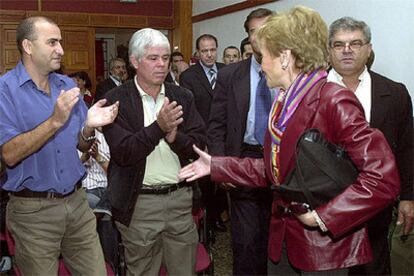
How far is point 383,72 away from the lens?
434 centimetres

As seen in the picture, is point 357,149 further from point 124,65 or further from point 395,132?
point 124,65

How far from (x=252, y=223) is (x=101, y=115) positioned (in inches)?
40.4

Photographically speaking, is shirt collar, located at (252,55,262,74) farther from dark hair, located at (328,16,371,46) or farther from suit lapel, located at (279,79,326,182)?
suit lapel, located at (279,79,326,182)

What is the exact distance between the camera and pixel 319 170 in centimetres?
154

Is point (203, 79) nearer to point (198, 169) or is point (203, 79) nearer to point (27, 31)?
point (27, 31)

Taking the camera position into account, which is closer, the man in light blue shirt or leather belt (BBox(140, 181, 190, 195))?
the man in light blue shirt

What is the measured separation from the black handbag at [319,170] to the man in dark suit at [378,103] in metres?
1.14

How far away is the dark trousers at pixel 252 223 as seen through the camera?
8.91 ft

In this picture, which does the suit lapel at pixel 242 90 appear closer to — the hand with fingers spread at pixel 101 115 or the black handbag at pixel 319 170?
the hand with fingers spread at pixel 101 115

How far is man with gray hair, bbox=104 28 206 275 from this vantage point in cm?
240

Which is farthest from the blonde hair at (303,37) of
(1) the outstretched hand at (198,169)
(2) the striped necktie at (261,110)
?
(2) the striped necktie at (261,110)

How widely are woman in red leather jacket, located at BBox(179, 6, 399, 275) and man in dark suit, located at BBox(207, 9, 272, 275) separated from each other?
0.85 m

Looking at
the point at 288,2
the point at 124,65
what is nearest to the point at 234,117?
the point at 288,2

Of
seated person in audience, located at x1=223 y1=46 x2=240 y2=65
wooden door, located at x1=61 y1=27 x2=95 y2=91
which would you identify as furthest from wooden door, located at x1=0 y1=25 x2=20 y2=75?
seated person in audience, located at x1=223 y1=46 x2=240 y2=65
